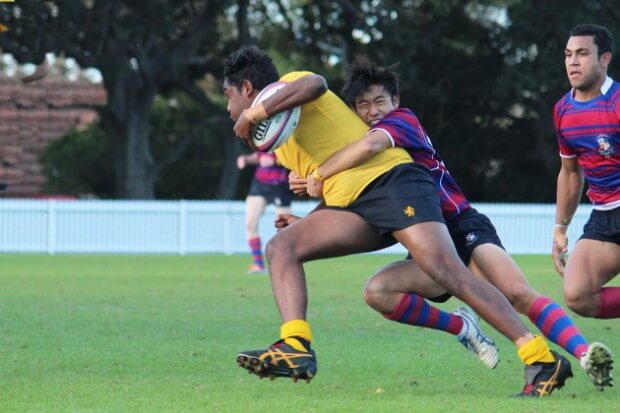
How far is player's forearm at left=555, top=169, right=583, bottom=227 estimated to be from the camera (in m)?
8.70

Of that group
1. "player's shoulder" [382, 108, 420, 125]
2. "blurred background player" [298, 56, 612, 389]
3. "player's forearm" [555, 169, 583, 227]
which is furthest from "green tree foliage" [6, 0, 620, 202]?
"player's shoulder" [382, 108, 420, 125]

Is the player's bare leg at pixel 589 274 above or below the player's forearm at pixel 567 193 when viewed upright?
below

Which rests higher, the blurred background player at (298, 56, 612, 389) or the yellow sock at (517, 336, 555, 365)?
the blurred background player at (298, 56, 612, 389)

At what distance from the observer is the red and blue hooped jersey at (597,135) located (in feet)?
26.9

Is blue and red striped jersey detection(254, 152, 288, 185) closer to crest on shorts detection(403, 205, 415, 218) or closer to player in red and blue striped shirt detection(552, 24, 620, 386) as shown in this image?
player in red and blue striped shirt detection(552, 24, 620, 386)

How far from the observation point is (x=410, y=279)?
8.05 meters

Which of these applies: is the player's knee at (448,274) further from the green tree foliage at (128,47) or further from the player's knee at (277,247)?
the green tree foliage at (128,47)

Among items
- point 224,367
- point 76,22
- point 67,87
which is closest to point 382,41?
point 76,22

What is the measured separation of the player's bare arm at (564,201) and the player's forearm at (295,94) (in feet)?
7.13

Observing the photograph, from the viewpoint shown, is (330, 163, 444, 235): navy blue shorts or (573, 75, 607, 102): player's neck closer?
(330, 163, 444, 235): navy blue shorts

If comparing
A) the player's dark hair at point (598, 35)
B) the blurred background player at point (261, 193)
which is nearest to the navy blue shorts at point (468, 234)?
the player's dark hair at point (598, 35)

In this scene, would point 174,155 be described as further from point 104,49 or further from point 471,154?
point 471,154

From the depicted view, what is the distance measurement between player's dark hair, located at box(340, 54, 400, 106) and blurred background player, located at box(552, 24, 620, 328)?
1.12 meters

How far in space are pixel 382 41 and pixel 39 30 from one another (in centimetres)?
838
